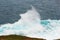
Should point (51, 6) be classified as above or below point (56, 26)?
above

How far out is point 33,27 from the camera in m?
0.65

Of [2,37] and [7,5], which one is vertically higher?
[7,5]

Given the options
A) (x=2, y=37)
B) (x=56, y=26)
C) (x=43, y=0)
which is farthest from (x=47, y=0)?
(x=2, y=37)

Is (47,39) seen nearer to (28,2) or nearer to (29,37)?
(29,37)

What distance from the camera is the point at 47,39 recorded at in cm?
62

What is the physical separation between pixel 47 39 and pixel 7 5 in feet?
0.83

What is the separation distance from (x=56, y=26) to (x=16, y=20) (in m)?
0.19

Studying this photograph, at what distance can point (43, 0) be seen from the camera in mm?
705

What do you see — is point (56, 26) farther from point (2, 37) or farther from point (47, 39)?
point (2, 37)

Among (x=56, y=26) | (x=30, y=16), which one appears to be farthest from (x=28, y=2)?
(x=56, y=26)

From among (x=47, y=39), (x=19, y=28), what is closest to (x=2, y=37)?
(x=19, y=28)

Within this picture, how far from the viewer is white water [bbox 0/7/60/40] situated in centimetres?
64

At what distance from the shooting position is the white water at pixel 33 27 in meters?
0.64

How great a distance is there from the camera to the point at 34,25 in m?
0.66
